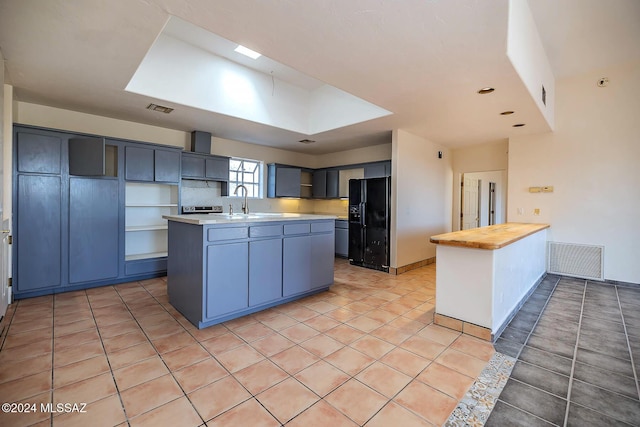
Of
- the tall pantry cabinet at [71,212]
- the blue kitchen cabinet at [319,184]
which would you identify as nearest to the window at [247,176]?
the blue kitchen cabinet at [319,184]

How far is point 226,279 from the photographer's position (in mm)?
2738

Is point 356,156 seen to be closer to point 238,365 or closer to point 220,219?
point 220,219

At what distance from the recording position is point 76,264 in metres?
3.74

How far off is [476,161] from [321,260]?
452 cm

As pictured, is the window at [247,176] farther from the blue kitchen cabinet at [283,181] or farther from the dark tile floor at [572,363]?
the dark tile floor at [572,363]

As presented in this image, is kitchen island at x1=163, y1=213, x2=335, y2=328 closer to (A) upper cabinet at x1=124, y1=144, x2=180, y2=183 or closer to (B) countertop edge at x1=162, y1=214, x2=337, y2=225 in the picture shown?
(B) countertop edge at x1=162, y1=214, x2=337, y2=225

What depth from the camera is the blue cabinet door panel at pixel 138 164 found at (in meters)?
4.10

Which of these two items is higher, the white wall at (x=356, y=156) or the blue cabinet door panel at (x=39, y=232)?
the white wall at (x=356, y=156)

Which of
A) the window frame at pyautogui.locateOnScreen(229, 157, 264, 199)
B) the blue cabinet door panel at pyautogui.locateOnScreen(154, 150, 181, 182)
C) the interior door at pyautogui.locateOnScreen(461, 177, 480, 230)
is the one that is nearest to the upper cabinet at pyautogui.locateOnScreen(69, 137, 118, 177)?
the blue cabinet door panel at pyautogui.locateOnScreen(154, 150, 181, 182)

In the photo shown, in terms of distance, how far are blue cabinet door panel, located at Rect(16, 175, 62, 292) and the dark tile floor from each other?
482 centimetres

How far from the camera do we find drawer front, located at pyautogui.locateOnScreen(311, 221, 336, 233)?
358 cm

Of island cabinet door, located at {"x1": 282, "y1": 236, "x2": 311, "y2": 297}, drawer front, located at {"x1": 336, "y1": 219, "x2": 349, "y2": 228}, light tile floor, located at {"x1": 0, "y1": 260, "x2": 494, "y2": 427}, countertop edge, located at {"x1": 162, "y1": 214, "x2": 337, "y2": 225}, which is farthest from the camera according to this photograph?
drawer front, located at {"x1": 336, "y1": 219, "x2": 349, "y2": 228}

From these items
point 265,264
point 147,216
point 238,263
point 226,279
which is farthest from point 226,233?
point 147,216

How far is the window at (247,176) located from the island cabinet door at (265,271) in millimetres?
3013
